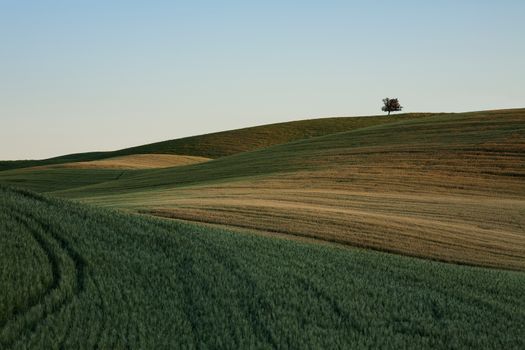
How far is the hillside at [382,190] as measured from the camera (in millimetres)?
17609

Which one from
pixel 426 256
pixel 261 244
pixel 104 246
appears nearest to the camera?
pixel 104 246

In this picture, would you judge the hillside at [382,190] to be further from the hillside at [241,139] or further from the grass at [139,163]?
the hillside at [241,139]

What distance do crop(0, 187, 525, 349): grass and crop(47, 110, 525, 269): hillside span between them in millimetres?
6513

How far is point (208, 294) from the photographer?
301 inches

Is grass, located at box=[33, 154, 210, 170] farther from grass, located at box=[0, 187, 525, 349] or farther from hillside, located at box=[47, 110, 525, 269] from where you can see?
grass, located at box=[0, 187, 525, 349]

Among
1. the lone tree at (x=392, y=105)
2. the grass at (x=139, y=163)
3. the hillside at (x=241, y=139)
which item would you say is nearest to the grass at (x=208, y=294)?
the grass at (x=139, y=163)

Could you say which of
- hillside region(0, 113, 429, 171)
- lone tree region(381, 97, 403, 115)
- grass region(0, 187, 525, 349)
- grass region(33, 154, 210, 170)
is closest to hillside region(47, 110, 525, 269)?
grass region(0, 187, 525, 349)

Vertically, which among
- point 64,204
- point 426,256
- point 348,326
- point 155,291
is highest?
point 64,204

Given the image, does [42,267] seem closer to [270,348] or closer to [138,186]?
[270,348]

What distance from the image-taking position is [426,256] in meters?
15.7

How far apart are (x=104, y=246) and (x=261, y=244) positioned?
276 centimetres

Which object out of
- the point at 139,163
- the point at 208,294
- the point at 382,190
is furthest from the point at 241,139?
the point at 208,294

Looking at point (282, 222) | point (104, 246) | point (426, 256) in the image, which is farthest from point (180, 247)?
point (282, 222)

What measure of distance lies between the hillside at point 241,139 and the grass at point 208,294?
63140mm
